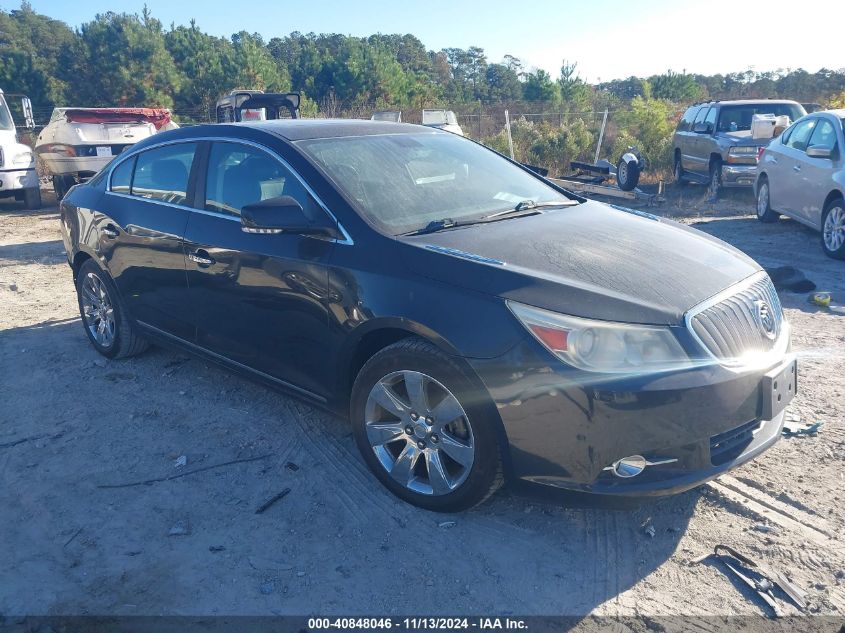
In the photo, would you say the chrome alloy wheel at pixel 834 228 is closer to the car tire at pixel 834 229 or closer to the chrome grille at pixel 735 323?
the car tire at pixel 834 229

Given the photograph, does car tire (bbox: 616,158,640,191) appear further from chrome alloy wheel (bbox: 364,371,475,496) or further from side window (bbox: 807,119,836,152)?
chrome alloy wheel (bbox: 364,371,475,496)

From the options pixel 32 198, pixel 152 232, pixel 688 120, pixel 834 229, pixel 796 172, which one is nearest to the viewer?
pixel 152 232

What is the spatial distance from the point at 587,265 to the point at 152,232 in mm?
2875

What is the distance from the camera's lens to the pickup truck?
12.8 meters

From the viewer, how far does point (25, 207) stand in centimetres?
1472

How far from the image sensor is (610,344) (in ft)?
9.51

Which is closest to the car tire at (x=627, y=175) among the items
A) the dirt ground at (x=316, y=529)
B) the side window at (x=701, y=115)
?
the side window at (x=701, y=115)

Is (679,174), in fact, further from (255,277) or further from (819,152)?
(255,277)

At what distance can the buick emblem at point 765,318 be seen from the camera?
3.28m

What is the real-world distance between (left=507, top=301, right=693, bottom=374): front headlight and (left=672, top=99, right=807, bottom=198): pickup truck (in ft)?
36.4

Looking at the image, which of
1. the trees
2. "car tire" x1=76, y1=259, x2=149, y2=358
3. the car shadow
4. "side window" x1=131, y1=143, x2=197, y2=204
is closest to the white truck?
"car tire" x1=76, y1=259, x2=149, y2=358

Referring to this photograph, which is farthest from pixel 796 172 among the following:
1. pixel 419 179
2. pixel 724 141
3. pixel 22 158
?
pixel 22 158

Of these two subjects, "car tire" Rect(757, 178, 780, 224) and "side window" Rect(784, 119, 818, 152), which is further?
"car tire" Rect(757, 178, 780, 224)

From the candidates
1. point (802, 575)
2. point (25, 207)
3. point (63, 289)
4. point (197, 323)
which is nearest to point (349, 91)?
point (25, 207)
